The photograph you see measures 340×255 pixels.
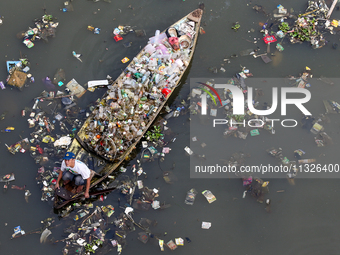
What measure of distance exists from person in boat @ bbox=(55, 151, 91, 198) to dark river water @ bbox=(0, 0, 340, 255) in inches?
47.3

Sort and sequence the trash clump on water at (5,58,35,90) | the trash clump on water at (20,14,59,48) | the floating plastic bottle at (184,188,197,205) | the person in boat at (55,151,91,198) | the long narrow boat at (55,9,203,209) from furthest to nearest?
the trash clump on water at (20,14,59,48) → the trash clump on water at (5,58,35,90) → the floating plastic bottle at (184,188,197,205) → the long narrow boat at (55,9,203,209) → the person in boat at (55,151,91,198)

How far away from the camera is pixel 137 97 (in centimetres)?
859

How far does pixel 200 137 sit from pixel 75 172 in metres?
3.82

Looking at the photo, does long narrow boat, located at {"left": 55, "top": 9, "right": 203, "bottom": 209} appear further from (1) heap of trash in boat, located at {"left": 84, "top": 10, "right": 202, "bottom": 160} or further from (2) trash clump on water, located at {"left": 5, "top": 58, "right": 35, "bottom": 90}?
(2) trash clump on water, located at {"left": 5, "top": 58, "right": 35, "bottom": 90}

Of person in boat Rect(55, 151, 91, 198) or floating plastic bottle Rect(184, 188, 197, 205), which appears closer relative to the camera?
person in boat Rect(55, 151, 91, 198)

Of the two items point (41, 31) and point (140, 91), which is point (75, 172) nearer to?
point (140, 91)

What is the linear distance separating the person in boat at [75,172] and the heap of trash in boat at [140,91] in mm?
889

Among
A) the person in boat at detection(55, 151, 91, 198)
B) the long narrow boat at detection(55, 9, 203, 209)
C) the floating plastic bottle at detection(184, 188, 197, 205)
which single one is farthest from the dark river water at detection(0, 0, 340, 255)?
the person in boat at detection(55, 151, 91, 198)

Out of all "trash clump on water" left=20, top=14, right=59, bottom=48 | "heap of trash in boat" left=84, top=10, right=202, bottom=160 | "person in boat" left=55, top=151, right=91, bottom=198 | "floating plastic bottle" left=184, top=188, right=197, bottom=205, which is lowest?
"floating plastic bottle" left=184, top=188, right=197, bottom=205

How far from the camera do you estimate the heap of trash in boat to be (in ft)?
26.9

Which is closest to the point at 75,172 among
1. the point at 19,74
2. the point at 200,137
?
the point at 200,137

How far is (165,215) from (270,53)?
6.29 m

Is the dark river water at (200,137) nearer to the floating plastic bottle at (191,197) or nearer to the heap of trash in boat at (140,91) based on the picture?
the floating plastic bottle at (191,197)

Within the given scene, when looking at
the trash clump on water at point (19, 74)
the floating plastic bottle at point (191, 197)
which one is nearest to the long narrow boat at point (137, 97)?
the floating plastic bottle at point (191, 197)
